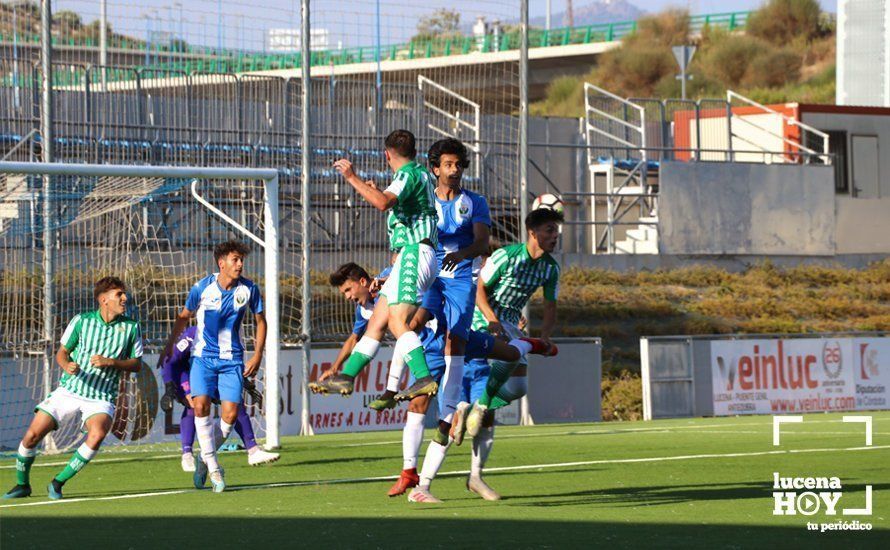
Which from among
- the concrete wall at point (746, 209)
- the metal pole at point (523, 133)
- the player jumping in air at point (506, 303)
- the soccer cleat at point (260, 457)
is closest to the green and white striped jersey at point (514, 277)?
the player jumping in air at point (506, 303)

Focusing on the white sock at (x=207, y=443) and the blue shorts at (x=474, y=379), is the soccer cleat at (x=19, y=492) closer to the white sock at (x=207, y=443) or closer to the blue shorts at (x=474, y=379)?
the white sock at (x=207, y=443)

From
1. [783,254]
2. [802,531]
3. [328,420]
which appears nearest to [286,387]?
[328,420]

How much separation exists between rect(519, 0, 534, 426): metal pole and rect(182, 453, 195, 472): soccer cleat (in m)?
8.30

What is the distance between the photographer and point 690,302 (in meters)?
31.5

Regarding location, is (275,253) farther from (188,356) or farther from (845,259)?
(845,259)

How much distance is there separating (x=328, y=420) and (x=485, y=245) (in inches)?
401

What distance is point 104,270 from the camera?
18859 millimetres

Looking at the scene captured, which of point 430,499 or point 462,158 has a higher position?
point 462,158

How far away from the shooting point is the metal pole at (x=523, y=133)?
2191 centimetres

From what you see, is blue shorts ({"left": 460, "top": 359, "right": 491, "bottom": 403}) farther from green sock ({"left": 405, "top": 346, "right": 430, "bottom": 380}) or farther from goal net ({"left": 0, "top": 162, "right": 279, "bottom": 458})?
goal net ({"left": 0, "top": 162, "right": 279, "bottom": 458})

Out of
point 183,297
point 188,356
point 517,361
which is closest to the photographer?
point 517,361

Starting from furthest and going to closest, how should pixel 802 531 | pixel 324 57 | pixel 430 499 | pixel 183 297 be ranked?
pixel 324 57
pixel 183 297
pixel 430 499
pixel 802 531

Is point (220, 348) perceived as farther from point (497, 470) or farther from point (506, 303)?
point (497, 470)

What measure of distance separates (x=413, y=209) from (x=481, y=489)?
2269 millimetres
